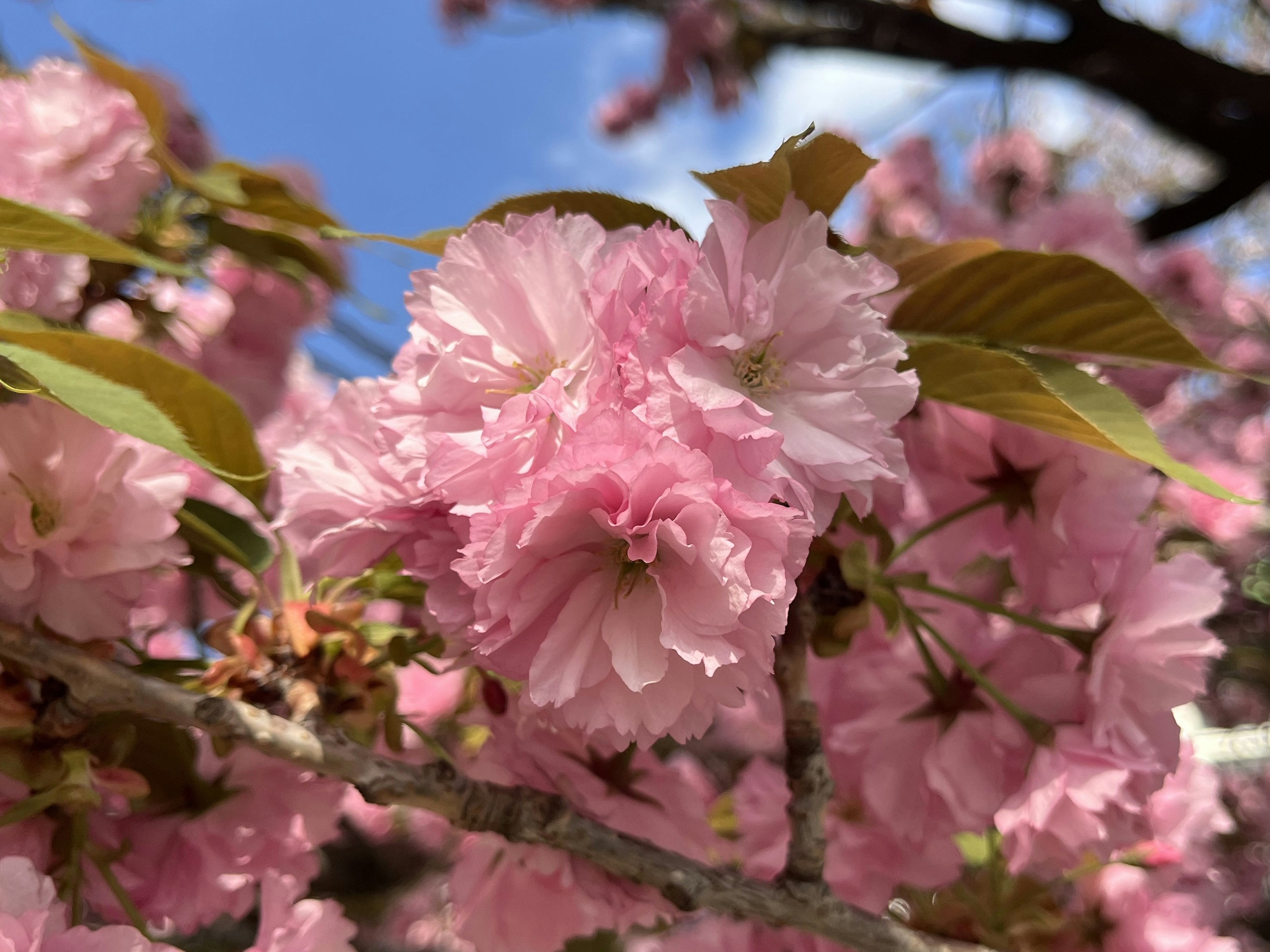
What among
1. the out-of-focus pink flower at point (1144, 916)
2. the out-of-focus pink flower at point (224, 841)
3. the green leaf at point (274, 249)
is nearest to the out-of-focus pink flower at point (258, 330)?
the green leaf at point (274, 249)

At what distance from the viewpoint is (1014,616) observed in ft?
1.70

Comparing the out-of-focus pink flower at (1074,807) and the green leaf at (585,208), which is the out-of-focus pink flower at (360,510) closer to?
the green leaf at (585,208)

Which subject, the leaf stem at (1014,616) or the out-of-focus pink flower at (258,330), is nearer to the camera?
the leaf stem at (1014,616)

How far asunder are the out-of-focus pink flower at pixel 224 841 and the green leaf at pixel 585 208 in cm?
35

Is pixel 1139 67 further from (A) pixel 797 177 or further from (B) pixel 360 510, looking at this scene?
(B) pixel 360 510

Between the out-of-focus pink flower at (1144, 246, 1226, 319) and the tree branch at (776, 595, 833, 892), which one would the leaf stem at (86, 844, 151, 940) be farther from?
the out-of-focus pink flower at (1144, 246, 1226, 319)

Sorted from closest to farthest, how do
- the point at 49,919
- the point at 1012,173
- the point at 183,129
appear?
the point at 49,919 → the point at 183,129 → the point at 1012,173

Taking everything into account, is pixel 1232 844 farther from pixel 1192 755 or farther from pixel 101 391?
pixel 101 391

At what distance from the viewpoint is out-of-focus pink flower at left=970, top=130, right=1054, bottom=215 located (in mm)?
2678

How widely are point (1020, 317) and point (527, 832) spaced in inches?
15.7

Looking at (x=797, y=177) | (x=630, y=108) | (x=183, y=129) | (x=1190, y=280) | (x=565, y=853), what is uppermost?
(x=630, y=108)

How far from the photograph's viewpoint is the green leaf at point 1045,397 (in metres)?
0.41

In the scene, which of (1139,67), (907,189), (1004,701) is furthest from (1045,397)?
(907,189)

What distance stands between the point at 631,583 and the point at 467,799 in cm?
17
